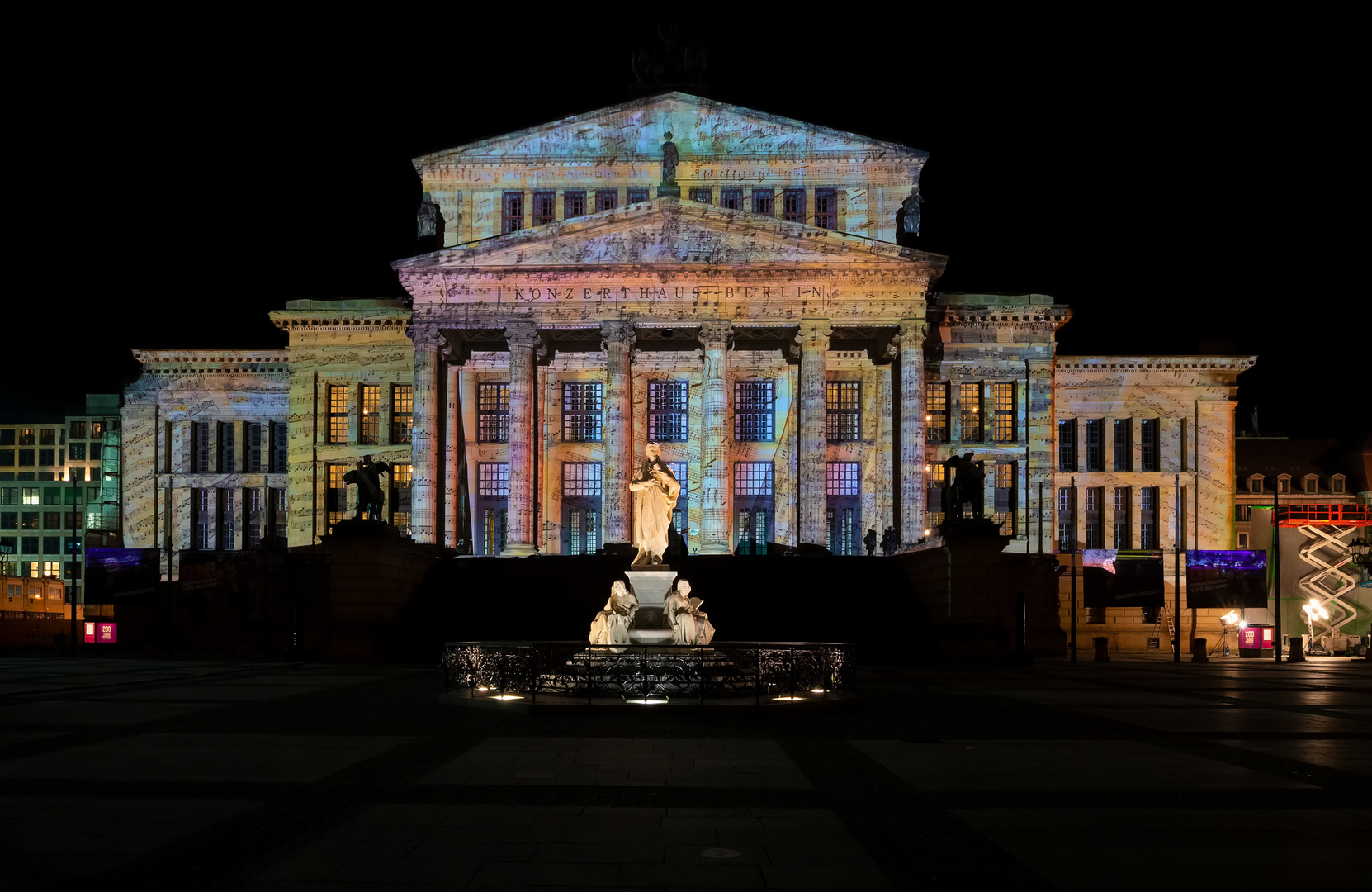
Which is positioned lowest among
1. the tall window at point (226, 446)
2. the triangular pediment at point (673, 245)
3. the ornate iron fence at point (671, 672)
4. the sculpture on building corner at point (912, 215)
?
the ornate iron fence at point (671, 672)

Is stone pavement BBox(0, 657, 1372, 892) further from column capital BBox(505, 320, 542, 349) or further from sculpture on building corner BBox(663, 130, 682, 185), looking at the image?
sculpture on building corner BBox(663, 130, 682, 185)

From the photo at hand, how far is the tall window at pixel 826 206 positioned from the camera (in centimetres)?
6669

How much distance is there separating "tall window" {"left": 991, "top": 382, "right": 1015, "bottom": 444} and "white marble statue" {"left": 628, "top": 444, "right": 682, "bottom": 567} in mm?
44976

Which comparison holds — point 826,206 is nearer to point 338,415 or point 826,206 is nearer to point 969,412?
point 969,412

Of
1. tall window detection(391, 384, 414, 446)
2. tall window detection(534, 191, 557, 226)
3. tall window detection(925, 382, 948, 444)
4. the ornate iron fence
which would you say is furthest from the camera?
tall window detection(391, 384, 414, 446)

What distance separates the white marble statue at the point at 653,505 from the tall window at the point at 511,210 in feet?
135

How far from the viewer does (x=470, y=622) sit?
47.5m

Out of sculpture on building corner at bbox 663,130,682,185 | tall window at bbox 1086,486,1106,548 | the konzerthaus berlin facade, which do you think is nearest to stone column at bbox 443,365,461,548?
the konzerthaus berlin facade

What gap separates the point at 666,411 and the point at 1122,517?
26.3 meters

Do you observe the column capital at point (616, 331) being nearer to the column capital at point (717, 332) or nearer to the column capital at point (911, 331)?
the column capital at point (717, 332)

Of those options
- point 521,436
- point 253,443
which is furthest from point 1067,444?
point 253,443

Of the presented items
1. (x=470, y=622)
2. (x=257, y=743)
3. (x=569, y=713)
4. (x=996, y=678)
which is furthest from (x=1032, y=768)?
(x=470, y=622)

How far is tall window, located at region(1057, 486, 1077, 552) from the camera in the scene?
73312 mm

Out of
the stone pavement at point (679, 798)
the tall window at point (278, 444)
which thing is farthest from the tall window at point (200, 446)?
the stone pavement at point (679, 798)
